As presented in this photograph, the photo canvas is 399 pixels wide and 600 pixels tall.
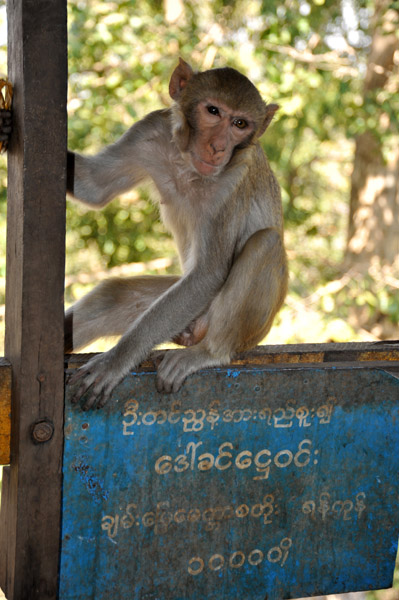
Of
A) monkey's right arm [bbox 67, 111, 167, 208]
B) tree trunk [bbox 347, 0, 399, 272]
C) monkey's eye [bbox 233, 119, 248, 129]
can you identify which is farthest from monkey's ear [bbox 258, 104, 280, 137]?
tree trunk [bbox 347, 0, 399, 272]

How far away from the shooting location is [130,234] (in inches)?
263

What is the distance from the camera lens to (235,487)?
1.91 meters

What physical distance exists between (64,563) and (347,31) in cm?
671

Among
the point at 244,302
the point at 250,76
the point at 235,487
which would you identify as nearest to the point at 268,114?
the point at 244,302

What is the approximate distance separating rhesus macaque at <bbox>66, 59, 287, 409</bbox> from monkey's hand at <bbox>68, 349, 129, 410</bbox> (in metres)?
0.11

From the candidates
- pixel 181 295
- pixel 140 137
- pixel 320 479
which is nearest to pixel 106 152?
pixel 140 137

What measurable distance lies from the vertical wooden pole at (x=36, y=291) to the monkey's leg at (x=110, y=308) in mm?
770

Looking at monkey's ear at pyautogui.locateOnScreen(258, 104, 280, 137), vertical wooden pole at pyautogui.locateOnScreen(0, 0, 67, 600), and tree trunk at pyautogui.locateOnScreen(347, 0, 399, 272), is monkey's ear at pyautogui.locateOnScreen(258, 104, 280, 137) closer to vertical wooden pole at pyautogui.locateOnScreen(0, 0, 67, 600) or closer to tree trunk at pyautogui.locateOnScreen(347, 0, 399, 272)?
vertical wooden pole at pyautogui.locateOnScreen(0, 0, 67, 600)

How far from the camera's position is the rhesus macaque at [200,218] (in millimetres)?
2293

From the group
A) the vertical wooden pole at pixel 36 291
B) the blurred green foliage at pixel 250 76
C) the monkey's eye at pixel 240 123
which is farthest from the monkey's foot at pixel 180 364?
the blurred green foliage at pixel 250 76

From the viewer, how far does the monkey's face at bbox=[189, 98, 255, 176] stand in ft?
7.48

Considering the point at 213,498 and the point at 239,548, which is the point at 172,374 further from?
the point at 239,548

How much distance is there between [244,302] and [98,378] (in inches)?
27.1

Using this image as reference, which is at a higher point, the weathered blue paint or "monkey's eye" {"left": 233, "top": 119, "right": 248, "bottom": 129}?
"monkey's eye" {"left": 233, "top": 119, "right": 248, "bottom": 129}
